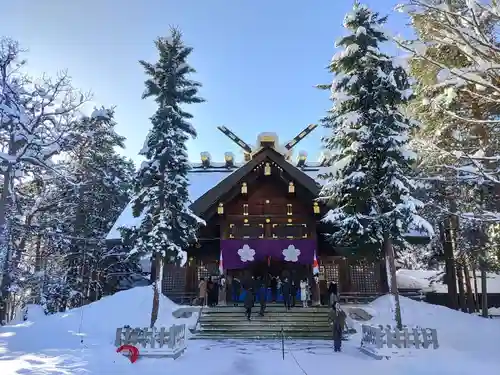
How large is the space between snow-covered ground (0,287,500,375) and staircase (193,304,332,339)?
2.93 ft

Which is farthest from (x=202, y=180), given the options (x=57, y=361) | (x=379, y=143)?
(x=57, y=361)

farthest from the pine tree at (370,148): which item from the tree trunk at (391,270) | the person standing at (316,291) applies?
the person standing at (316,291)

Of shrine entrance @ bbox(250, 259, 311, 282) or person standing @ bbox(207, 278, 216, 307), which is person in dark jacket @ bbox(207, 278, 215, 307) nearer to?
person standing @ bbox(207, 278, 216, 307)

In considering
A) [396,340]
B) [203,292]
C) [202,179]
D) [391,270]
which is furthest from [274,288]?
[202,179]

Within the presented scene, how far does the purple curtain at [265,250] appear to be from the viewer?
18922 mm

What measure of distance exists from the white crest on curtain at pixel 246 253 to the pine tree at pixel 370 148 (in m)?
5.45

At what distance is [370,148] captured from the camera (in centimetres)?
1385

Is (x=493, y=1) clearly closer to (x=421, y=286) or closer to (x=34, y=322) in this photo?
(x=34, y=322)

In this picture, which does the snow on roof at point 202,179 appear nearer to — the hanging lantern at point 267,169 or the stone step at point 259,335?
the hanging lantern at point 267,169

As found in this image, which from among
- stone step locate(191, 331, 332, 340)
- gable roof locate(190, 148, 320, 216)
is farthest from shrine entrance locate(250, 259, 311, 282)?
stone step locate(191, 331, 332, 340)

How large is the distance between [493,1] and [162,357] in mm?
11600

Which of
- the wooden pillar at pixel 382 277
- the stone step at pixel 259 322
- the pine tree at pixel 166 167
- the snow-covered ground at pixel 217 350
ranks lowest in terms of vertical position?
the snow-covered ground at pixel 217 350

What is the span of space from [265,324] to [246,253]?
13.5 ft

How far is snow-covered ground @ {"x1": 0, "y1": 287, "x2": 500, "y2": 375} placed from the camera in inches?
394
